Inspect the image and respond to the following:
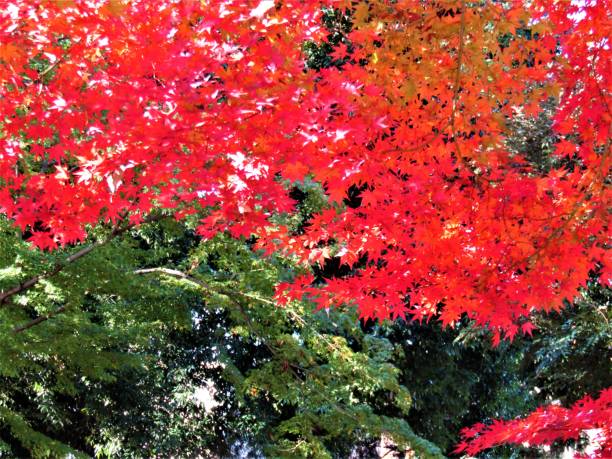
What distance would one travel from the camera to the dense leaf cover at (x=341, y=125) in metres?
3.07

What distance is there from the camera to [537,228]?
3.90 metres

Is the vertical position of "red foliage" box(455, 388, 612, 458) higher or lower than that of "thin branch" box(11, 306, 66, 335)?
lower

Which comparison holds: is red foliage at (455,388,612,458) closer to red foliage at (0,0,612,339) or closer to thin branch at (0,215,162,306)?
red foliage at (0,0,612,339)

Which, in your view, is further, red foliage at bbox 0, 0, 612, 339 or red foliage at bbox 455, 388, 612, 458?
red foliage at bbox 455, 388, 612, 458

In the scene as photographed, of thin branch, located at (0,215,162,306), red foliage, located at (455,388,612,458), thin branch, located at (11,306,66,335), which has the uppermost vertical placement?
thin branch, located at (0,215,162,306)

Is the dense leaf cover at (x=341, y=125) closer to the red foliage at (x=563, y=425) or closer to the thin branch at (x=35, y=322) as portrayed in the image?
the thin branch at (x=35, y=322)

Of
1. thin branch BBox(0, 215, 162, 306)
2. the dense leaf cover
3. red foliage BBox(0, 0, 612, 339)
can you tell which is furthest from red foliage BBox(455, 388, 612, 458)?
thin branch BBox(0, 215, 162, 306)

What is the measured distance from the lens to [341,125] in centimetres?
325

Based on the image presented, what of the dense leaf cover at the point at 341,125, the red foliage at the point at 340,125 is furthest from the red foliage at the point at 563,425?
the dense leaf cover at the point at 341,125

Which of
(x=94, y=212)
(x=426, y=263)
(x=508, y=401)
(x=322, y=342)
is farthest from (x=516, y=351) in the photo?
(x=94, y=212)

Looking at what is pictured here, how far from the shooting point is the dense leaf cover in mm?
3066

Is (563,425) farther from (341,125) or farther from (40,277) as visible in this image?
(40,277)

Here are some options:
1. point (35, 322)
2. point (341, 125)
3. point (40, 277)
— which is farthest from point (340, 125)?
point (35, 322)

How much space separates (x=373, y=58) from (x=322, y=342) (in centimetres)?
321
